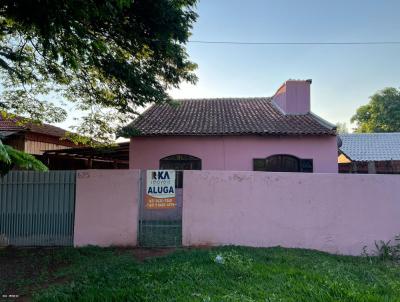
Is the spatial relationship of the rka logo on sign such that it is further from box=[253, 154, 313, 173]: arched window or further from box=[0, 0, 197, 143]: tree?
box=[253, 154, 313, 173]: arched window

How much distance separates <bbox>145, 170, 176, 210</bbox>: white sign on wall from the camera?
22.1 ft

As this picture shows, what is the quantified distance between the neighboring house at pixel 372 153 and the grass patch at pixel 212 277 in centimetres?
1140

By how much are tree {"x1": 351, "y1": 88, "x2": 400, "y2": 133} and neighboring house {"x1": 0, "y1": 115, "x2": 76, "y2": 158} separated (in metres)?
28.5

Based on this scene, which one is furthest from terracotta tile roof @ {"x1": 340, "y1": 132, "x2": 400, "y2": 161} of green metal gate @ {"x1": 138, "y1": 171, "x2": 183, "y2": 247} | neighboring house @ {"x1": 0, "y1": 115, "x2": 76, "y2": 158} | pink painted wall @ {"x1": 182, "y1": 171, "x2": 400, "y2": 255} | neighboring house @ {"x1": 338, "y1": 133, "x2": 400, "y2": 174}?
neighboring house @ {"x1": 0, "y1": 115, "x2": 76, "y2": 158}

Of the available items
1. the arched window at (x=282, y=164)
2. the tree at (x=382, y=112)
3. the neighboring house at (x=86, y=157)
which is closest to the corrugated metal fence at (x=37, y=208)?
the neighboring house at (x=86, y=157)

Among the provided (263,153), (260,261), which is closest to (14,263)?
(260,261)

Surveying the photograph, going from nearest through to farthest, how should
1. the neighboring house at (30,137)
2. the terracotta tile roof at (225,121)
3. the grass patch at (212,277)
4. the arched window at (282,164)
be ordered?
the grass patch at (212,277)
the terracotta tile roof at (225,121)
the arched window at (282,164)
the neighboring house at (30,137)

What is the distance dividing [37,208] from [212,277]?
4.71m

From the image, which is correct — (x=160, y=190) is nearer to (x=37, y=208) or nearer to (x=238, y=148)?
(x=37, y=208)

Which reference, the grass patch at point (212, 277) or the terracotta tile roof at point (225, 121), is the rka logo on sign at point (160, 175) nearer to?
the grass patch at point (212, 277)

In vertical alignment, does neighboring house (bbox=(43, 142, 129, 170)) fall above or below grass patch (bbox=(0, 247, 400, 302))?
above

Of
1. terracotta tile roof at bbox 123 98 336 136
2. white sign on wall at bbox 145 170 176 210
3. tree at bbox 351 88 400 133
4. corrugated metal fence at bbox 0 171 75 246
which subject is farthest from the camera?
tree at bbox 351 88 400 133

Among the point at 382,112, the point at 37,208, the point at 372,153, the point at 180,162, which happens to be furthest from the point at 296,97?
the point at 382,112

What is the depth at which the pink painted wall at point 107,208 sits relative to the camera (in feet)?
22.4
